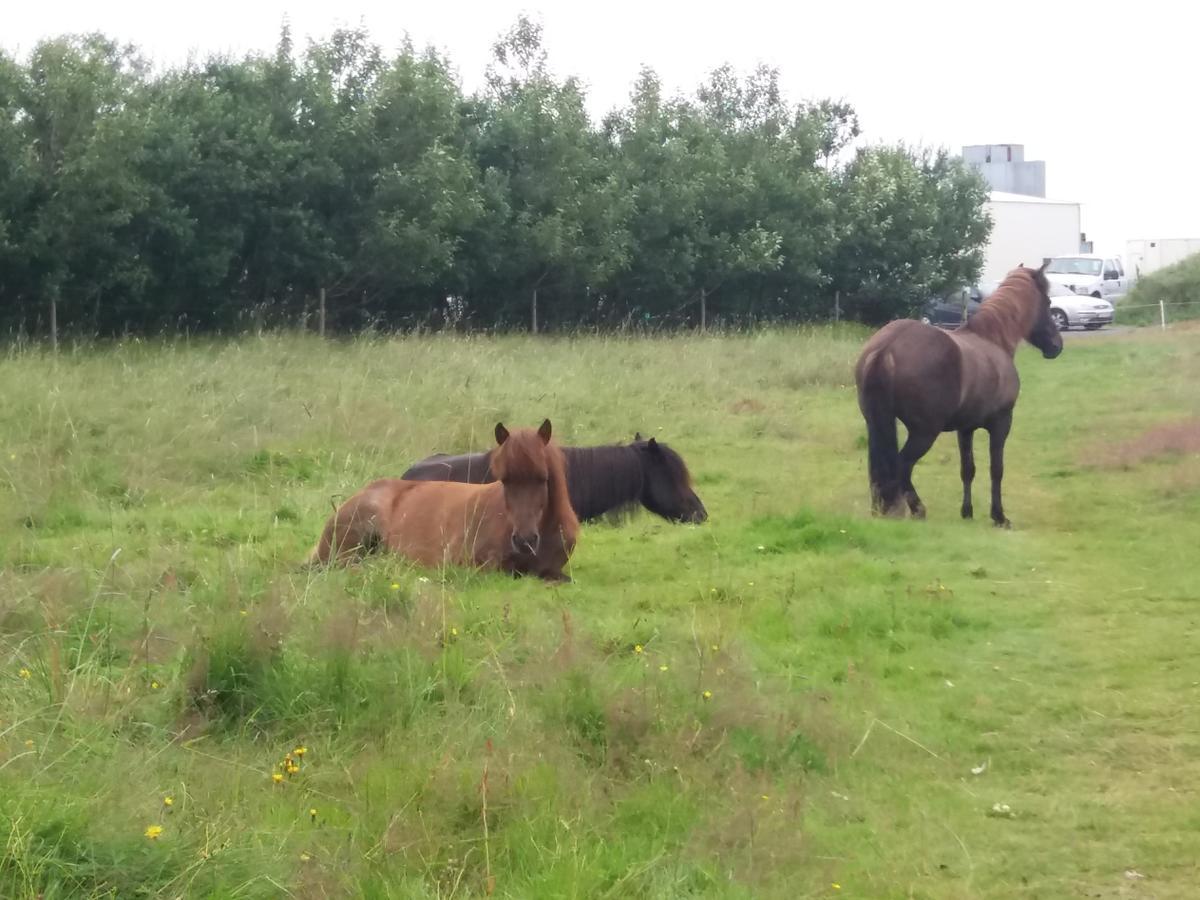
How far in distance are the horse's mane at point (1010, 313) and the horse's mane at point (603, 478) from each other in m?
3.96

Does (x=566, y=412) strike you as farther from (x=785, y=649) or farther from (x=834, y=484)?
(x=785, y=649)

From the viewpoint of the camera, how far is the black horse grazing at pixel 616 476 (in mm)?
9930

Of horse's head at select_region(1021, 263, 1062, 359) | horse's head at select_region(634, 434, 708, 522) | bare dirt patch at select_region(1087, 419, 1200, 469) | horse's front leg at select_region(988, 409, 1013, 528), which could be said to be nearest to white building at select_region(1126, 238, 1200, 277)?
bare dirt patch at select_region(1087, 419, 1200, 469)

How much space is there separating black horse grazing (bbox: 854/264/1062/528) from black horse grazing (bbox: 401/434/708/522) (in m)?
1.85

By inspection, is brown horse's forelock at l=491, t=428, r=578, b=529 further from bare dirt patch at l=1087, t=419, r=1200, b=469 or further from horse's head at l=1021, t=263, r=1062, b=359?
bare dirt patch at l=1087, t=419, r=1200, b=469

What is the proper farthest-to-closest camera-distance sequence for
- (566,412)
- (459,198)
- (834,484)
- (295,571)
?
1. (459,198)
2. (566,412)
3. (834,484)
4. (295,571)

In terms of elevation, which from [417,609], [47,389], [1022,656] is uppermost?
[47,389]

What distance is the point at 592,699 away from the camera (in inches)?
208

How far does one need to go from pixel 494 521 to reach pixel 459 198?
62.4ft

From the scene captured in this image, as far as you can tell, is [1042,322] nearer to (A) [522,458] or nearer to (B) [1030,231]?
→ (A) [522,458]

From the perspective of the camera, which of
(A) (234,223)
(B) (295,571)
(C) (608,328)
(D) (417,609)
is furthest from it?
(C) (608,328)

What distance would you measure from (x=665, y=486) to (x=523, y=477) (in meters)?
2.71

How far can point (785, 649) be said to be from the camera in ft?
22.4

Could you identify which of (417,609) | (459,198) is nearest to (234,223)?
(459,198)
